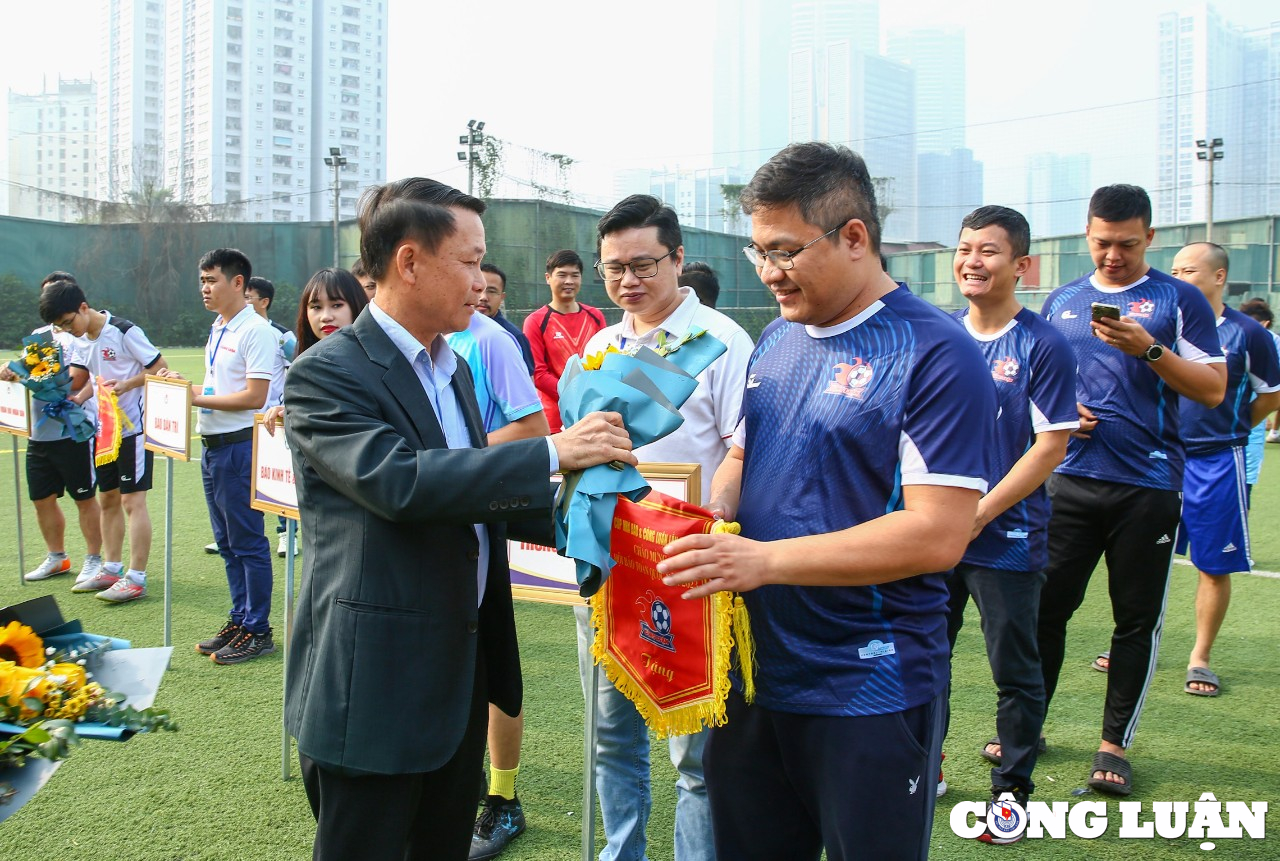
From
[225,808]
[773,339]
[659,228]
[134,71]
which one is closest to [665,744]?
[225,808]

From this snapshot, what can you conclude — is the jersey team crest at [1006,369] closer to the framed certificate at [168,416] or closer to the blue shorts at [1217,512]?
the blue shorts at [1217,512]

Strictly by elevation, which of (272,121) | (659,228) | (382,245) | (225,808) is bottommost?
(225,808)

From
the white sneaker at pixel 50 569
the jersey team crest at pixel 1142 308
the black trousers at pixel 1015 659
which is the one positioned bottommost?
the white sneaker at pixel 50 569

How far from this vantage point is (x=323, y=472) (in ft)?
6.62

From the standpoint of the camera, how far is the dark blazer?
6.38 ft

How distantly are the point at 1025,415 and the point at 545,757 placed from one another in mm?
2362

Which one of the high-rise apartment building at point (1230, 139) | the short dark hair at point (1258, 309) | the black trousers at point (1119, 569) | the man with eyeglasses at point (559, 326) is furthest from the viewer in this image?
the high-rise apartment building at point (1230, 139)

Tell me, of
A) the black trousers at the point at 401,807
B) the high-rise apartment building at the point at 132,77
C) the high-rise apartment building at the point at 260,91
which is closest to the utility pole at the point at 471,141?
the black trousers at the point at 401,807

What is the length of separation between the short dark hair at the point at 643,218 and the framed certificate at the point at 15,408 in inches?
210

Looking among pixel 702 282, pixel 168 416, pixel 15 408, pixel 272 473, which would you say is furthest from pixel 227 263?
pixel 702 282

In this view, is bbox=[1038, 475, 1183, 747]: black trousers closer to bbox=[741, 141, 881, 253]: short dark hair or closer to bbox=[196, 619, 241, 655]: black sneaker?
bbox=[741, 141, 881, 253]: short dark hair

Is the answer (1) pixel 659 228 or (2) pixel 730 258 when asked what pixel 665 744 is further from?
(2) pixel 730 258

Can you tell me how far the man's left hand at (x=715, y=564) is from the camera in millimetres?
1776

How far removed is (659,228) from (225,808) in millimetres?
2649
